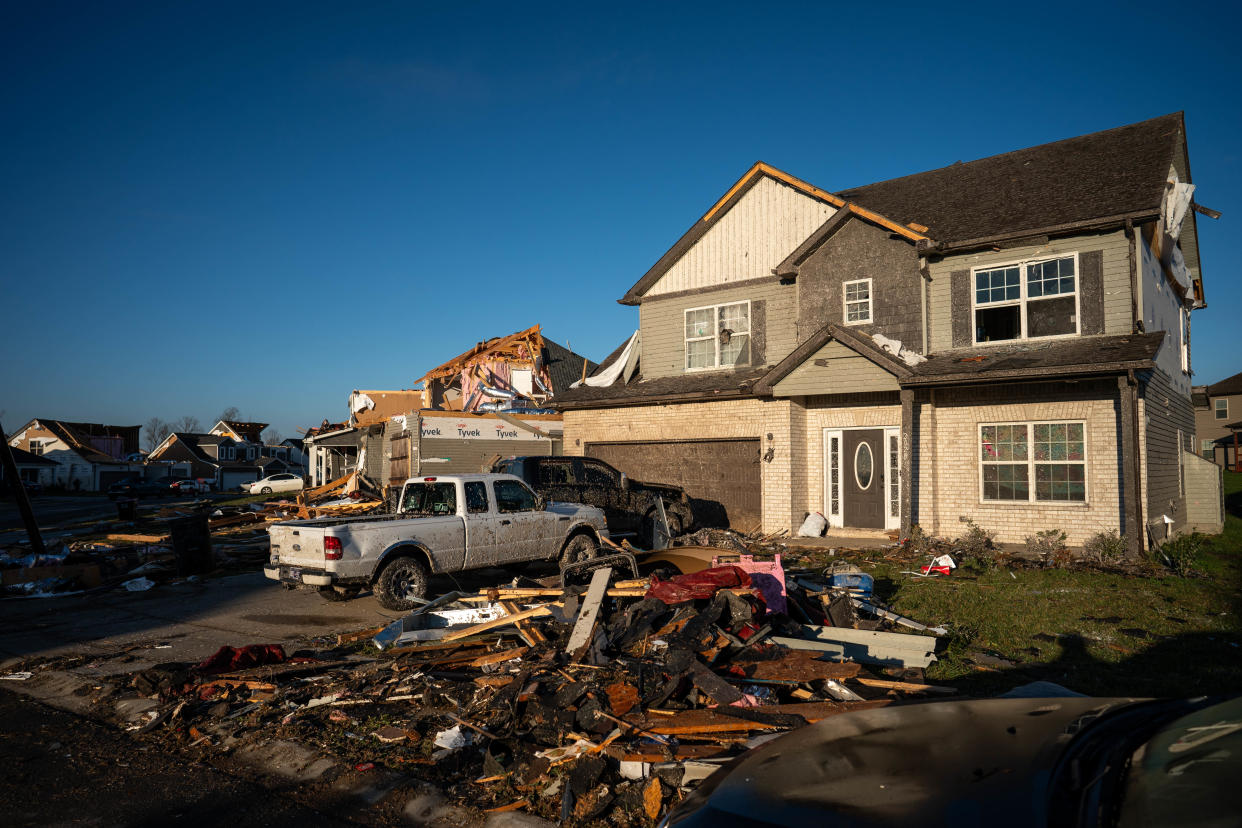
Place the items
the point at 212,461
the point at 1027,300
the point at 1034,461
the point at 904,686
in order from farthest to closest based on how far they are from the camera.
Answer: the point at 212,461
the point at 1027,300
the point at 1034,461
the point at 904,686

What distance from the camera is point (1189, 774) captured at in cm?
198

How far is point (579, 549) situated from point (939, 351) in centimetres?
780

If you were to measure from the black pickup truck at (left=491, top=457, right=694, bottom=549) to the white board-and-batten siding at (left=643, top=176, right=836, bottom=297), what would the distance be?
532 centimetres

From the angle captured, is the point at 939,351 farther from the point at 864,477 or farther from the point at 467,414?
the point at 467,414

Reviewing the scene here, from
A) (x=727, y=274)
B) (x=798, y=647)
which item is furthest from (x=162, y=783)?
(x=727, y=274)

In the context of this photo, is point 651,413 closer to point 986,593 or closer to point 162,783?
point 986,593

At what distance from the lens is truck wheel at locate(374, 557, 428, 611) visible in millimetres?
9188

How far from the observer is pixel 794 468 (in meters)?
15.7

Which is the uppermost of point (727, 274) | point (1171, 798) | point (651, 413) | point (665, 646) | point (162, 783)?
point (727, 274)

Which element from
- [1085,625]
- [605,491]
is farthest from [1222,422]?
[1085,625]

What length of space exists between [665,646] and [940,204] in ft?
42.0

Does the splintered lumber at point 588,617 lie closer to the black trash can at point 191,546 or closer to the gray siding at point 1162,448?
the black trash can at point 191,546

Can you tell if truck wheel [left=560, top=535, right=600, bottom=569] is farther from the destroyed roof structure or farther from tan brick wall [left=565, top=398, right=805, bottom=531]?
the destroyed roof structure

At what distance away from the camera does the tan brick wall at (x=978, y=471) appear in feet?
42.0
